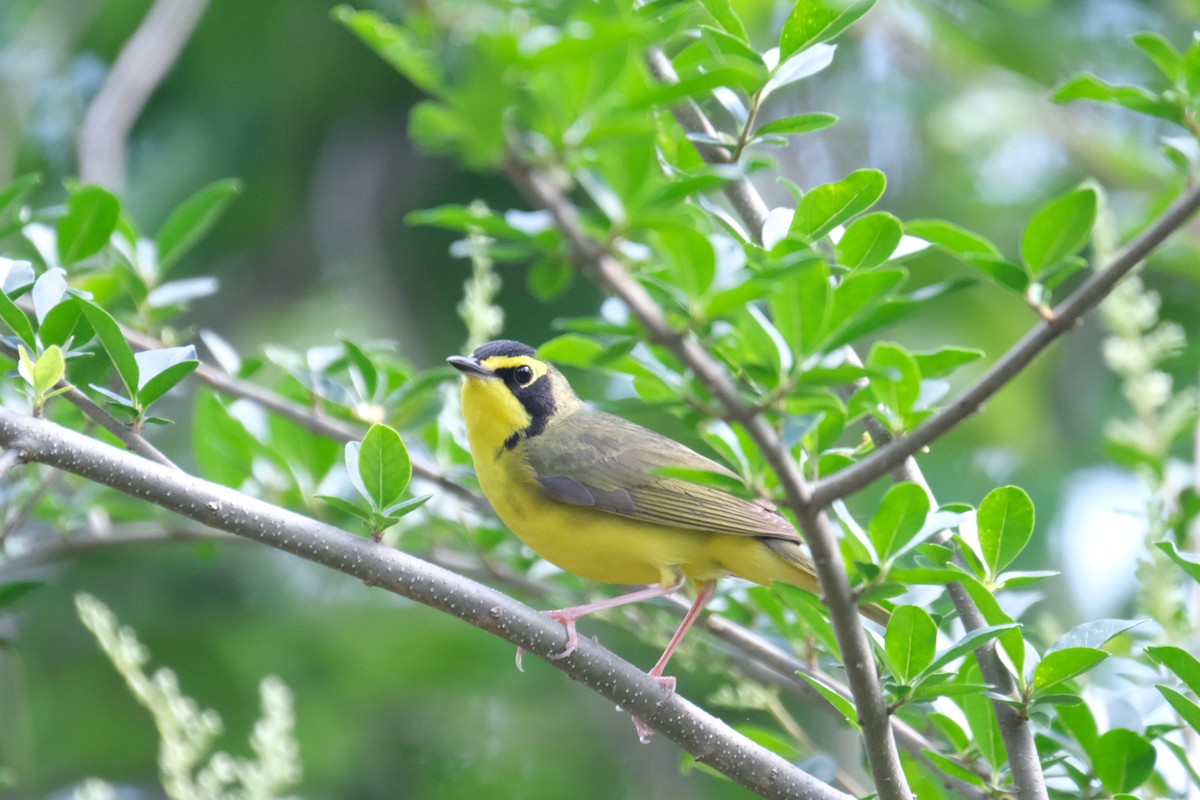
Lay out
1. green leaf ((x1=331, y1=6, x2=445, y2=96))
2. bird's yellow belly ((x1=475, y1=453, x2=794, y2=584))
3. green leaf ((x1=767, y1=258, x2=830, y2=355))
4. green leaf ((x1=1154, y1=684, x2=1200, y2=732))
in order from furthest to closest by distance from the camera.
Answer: bird's yellow belly ((x1=475, y1=453, x2=794, y2=584))
green leaf ((x1=1154, y1=684, x2=1200, y2=732))
green leaf ((x1=767, y1=258, x2=830, y2=355))
green leaf ((x1=331, y1=6, x2=445, y2=96))

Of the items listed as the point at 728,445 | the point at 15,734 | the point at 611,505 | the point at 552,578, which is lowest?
the point at 15,734

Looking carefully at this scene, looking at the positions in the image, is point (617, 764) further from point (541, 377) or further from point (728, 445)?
point (728, 445)

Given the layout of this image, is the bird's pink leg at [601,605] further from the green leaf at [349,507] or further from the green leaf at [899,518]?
the green leaf at [899,518]

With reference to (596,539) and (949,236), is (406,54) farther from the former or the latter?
(596,539)

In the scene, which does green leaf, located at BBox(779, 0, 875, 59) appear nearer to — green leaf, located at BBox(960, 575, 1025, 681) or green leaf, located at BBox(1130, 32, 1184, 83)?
green leaf, located at BBox(1130, 32, 1184, 83)

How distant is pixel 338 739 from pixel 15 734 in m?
1.49

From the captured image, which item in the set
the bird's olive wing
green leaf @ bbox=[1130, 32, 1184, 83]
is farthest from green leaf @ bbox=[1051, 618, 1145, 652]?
the bird's olive wing

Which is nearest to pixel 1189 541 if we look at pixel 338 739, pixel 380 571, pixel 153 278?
pixel 380 571

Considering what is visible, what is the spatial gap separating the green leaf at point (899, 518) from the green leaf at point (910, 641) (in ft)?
0.64

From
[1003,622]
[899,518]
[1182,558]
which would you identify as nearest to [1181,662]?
[1182,558]

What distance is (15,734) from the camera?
171 inches

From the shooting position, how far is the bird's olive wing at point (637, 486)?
146 inches

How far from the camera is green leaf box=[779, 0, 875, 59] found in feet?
7.98

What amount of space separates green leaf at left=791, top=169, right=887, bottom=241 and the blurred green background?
9.84 ft
